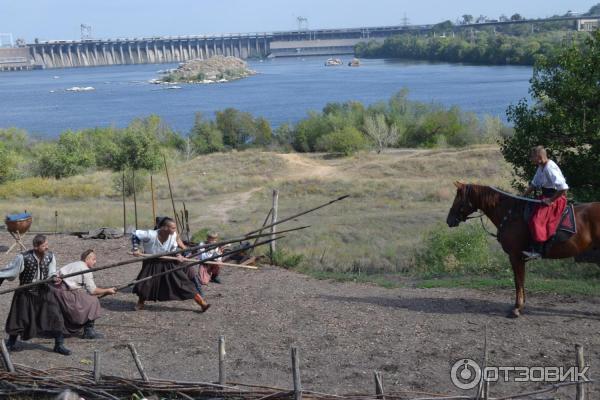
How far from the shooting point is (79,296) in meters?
8.34

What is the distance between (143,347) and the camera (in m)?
8.48

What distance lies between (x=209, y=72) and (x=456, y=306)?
14698cm

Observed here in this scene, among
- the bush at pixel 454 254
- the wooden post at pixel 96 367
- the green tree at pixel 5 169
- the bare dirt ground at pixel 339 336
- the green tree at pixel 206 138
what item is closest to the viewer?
the wooden post at pixel 96 367

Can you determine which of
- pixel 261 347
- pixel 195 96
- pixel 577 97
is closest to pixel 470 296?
pixel 261 347

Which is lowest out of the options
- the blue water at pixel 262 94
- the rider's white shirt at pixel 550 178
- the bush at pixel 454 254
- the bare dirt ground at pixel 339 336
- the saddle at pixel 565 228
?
the blue water at pixel 262 94

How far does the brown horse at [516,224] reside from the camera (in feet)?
28.6

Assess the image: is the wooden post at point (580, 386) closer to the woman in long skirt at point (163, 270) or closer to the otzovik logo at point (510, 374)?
the otzovik logo at point (510, 374)

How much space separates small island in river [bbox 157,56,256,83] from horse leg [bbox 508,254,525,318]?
137484 mm

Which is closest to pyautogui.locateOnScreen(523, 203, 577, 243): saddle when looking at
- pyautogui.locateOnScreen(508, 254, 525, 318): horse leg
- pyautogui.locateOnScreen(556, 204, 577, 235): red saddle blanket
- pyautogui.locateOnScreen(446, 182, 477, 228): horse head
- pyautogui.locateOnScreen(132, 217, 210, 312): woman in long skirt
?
pyautogui.locateOnScreen(556, 204, 577, 235): red saddle blanket

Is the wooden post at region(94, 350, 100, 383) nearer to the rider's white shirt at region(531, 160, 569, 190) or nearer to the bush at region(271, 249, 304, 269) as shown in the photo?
the rider's white shirt at region(531, 160, 569, 190)

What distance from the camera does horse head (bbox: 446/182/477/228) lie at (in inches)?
363

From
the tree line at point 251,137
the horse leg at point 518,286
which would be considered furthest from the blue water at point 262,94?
the horse leg at point 518,286

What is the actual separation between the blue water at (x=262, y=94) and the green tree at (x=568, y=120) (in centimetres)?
5651

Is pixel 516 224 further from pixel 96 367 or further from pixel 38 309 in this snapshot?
pixel 38 309
